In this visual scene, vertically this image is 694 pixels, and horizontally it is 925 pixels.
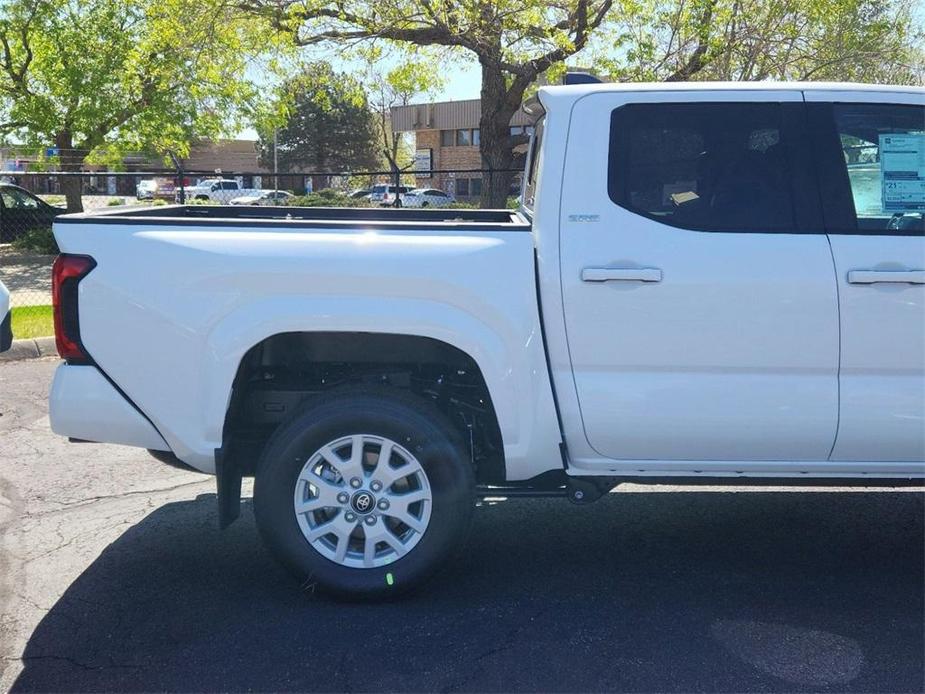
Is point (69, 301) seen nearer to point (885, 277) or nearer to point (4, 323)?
point (4, 323)

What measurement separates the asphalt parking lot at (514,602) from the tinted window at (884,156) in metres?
1.67

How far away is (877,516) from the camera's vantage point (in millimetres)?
5176

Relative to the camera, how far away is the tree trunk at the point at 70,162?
67.7 ft

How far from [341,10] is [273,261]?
11.8 meters

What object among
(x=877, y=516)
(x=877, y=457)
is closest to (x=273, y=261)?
(x=877, y=457)

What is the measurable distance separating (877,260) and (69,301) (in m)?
3.24

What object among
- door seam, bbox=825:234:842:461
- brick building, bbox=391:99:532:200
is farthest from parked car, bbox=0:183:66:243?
brick building, bbox=391:99:532:200

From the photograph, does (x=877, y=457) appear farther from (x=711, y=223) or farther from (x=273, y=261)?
(x=273, y=261)

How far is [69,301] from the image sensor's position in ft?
12.7

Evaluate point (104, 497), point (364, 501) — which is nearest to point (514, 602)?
point (364, 501)

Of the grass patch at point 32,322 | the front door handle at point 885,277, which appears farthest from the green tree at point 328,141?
the front door handle at point 885,277

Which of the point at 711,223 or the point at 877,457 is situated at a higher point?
the point at 711,223

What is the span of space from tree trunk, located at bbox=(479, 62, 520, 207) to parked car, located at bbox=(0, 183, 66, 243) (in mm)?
10293

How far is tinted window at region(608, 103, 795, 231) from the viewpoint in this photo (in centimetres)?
389
